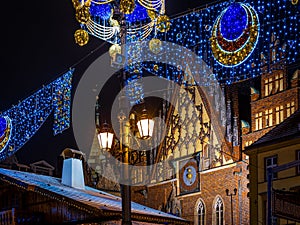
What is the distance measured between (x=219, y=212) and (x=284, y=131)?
6414 mm

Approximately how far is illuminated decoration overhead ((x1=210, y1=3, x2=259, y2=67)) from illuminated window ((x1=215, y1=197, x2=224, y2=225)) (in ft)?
25.2

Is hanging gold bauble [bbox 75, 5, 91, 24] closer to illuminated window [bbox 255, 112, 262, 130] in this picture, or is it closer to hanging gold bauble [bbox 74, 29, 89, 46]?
hanging gold bauble [bbox 74, 29, 89, 46]

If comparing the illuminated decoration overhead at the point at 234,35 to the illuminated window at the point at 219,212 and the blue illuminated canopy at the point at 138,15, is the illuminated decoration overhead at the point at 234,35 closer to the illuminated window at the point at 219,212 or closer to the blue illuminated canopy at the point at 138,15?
the blue illuminated canopy at the point at 138,15

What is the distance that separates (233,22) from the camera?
96.5 feet

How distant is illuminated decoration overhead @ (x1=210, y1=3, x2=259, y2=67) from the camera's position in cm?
2909

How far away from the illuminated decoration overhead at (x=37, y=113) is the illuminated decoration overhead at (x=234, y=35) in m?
7.16

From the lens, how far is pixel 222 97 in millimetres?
34750

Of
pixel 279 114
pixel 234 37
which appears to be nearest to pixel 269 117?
pixel 279 114

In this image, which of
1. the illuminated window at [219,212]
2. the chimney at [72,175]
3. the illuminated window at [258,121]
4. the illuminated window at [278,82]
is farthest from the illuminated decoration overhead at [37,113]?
the illuminated window at [278,82]

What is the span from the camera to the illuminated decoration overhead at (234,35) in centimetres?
2909

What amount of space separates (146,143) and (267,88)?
392 inches

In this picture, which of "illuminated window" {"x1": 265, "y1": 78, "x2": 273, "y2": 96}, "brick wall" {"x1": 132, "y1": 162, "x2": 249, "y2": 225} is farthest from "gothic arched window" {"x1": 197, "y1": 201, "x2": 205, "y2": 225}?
"illuminated window" {"x1": 265, "y1": 78, "x2": 273, "y2": 96}

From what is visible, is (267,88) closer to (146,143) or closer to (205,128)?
(205,128)

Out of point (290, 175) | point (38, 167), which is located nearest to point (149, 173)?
point (38, 167)
